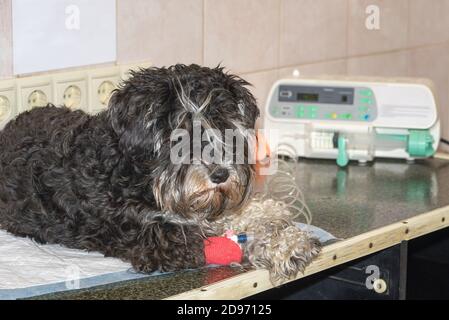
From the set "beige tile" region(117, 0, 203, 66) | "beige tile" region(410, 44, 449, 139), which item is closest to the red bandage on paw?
"beige tile" region(117, 0, 203, 66)

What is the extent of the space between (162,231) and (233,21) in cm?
117

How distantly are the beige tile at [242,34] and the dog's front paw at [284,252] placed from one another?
1001 millimetres

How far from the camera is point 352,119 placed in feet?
9.89

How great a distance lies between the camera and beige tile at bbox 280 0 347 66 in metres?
3.21

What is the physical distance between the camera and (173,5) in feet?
8.99

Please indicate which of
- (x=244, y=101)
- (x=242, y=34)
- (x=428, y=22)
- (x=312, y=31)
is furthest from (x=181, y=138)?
(x=428, y=22)

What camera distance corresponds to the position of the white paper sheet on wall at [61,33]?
2357 millimetres

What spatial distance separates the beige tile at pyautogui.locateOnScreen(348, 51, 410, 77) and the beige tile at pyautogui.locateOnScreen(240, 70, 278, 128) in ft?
1.71

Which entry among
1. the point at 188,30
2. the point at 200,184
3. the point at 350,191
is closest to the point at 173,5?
the point at 188,30

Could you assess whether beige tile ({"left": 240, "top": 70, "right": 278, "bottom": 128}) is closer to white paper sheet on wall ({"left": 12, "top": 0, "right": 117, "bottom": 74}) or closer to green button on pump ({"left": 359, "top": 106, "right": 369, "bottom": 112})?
green button on pump ({"left": 359, "top": 106, "right": 369, "bottom": 112})

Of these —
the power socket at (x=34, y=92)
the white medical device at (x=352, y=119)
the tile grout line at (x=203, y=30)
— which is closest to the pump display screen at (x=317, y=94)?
the white medical device at (x=352, y=119)

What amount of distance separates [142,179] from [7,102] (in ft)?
1.95

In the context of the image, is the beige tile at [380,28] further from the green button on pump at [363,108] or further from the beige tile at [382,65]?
the green button on pump at [363,108]
